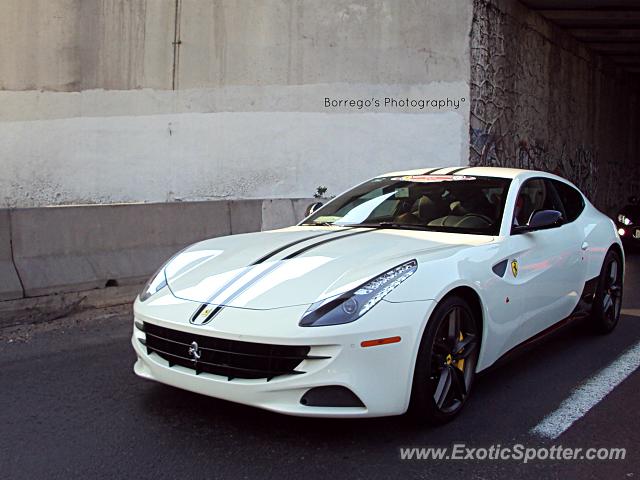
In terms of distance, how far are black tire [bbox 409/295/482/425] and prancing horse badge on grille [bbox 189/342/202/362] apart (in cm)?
108

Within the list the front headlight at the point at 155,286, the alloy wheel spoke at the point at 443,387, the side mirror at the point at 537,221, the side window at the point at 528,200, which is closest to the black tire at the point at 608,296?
the side window at the point at 528,200

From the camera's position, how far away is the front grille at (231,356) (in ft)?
10.0

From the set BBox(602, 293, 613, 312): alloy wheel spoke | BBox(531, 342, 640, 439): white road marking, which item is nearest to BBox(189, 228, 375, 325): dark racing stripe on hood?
BBox(531, 342, 640, 439): white road marking

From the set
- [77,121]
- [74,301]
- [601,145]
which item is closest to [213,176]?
[77,121]

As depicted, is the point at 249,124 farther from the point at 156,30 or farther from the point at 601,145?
the point at 601,145

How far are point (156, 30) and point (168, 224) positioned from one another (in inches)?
297

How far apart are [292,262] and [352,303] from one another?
586mm

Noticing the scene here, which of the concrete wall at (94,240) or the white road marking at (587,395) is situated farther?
the concrete wall at (94,240)

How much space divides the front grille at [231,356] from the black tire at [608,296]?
3.28m

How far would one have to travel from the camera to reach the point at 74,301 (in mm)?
6246

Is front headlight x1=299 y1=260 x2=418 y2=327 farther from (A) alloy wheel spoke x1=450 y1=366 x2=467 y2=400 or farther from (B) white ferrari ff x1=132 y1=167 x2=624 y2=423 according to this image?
(A) alloy wheel spoke x1=450 y1=366 x2=467 y2=400

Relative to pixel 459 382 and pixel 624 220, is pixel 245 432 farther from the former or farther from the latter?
pixel 624 220

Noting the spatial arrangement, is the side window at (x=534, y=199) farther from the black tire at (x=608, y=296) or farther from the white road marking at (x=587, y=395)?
the white road marking at (x=587, y=395)

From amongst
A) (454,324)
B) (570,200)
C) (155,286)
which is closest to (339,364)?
(454,324)
